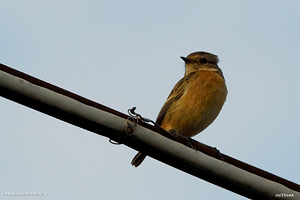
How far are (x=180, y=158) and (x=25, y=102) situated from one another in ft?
5.17

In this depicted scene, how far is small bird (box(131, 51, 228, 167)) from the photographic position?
7.99 metres

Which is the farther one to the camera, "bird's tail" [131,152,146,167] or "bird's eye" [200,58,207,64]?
"bird's eye" [200,58,207,64]

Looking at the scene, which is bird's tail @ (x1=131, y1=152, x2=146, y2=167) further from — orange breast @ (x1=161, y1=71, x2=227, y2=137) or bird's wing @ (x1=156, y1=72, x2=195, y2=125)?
bird's wing @ (x1=156, y1=72, x2=195, y2=125)

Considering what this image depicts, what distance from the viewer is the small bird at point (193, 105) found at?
26.2 feet

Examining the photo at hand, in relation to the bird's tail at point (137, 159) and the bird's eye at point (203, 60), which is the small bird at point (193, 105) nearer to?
the bird's tail at point (137, 159)

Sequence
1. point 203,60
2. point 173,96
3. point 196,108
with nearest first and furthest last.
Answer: point 196,108, point 173,96, point 203,60

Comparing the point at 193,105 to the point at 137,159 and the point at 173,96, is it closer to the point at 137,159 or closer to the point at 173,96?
the point at 173,96

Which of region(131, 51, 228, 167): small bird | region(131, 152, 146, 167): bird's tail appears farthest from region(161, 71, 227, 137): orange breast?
region(131, 152, 146, 167): bird's tail

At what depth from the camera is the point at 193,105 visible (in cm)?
804

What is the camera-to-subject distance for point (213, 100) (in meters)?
8.16

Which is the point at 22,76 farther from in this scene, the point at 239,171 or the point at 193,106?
the point at 193,106

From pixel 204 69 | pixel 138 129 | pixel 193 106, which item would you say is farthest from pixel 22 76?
pixel 204 69

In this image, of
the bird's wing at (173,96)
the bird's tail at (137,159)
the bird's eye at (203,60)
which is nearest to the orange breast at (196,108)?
the bird's wing at (173,96)

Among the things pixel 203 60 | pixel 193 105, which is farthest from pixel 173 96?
pixel 203 60
